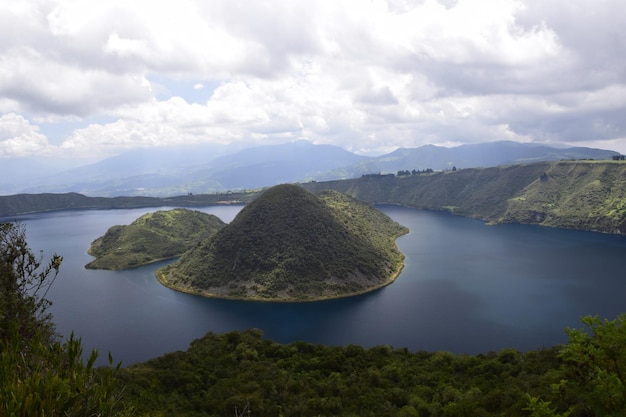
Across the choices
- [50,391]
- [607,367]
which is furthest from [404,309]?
[50,391]

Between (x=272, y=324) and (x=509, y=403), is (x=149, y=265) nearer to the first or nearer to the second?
(x=272, y=324)

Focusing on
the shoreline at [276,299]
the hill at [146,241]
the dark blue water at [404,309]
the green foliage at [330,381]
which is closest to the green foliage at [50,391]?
the green foliage at [330,381]

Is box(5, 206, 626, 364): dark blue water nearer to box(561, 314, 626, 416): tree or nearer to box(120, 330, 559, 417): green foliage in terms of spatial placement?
box(120, 330, 559, 417): green foliage

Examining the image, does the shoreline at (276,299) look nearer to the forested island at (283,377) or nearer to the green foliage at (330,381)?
the forested island at (283,377)

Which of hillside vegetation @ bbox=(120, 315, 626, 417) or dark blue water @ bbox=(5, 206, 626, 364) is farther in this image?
dark blue water @ bbox=(5, 206, 626, 364)

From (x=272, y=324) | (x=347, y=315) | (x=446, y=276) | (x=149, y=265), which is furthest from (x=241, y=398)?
(x=149, y=265)

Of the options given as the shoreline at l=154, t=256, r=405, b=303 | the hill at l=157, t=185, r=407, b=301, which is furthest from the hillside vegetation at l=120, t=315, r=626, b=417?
the hill at l=157, t=185, r=407, b=301

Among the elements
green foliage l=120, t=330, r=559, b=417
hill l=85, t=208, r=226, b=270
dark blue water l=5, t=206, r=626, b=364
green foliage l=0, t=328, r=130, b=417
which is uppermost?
green foliage l=0, t=328, r=130, b=417
